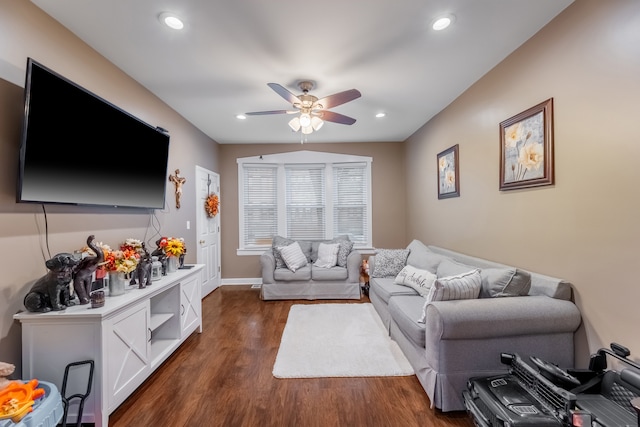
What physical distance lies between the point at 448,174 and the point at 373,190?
192 centimetres

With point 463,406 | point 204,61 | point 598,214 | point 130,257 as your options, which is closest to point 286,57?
point 204,61

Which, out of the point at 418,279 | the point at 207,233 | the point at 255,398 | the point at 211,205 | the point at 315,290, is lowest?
the point at 255,398

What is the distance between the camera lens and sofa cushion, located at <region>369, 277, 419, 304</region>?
118 inches

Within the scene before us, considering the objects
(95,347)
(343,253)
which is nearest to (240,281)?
(343,253)

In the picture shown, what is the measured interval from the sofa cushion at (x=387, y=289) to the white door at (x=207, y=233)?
108 inches

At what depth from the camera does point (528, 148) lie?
85.9 inches

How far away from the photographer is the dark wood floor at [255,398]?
185cm

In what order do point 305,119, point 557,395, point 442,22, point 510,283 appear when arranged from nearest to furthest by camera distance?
point 557,395 < point 442,22 < point 510,283 < point 305,119

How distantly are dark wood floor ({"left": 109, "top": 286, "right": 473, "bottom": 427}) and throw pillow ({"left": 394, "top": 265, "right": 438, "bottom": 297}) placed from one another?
891 mm

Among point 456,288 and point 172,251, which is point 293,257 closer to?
point 172,251

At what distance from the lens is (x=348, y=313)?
3656mm

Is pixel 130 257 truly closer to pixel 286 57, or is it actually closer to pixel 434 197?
pixel 286 57

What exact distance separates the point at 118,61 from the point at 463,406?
3.89 m

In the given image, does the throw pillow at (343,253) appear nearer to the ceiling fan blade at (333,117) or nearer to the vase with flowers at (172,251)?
the ceiling fan blade at (333,117)
